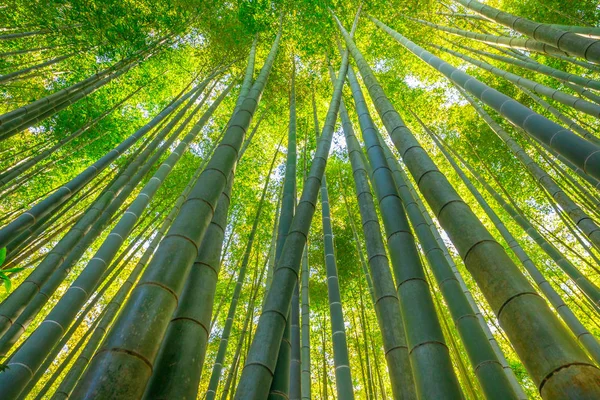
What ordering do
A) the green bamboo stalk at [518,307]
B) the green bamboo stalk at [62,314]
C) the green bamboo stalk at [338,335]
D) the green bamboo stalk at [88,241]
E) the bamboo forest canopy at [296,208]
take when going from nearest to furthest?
the green bamboo stalk at [518,307], the bamboo forest canopy at [296,208], the green bamboo stalk at [62,314], the green bamboo stalk at [338,335], the green bamboo stalk at [88,241]

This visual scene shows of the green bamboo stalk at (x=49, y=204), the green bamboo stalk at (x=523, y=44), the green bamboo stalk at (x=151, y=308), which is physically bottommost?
the green bamboo stalk at (x=151, y=308)

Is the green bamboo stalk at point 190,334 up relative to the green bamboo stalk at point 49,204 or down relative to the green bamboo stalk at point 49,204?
down

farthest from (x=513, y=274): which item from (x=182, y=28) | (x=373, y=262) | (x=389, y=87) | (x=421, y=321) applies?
(x=389, y=87)

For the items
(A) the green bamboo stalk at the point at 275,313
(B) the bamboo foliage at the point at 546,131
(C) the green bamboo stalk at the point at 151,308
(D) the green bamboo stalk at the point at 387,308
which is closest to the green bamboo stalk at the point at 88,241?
(C) the green bamboo stalk at the point at 151,308

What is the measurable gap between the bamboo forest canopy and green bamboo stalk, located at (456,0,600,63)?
0.06 ft

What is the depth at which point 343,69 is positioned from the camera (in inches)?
132

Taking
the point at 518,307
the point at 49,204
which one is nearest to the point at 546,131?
the point at 518,307

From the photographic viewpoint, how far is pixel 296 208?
85.6 inches

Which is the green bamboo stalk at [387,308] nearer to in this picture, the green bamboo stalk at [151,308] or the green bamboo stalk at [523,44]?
the green bamboo stalk at [151,308]

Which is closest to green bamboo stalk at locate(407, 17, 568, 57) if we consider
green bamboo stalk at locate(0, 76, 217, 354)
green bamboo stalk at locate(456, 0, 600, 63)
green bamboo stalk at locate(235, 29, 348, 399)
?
green bamboo stalk at locate(456, 0, 600, 63)

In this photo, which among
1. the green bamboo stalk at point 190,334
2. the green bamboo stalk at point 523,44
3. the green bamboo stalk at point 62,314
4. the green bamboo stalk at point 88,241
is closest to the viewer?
the green bamboo stalk at point 190,334

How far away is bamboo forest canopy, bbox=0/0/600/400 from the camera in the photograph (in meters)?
1.26

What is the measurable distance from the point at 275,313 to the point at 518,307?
963 mm

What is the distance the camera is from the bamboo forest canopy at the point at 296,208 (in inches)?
49.7
